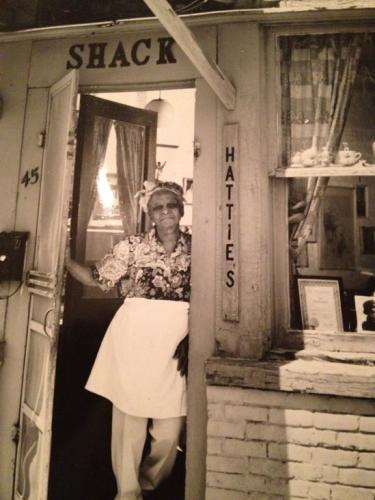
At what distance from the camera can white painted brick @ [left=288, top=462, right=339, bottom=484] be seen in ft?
7.58

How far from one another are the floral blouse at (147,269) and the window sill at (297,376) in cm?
86

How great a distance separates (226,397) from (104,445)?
7.62ft

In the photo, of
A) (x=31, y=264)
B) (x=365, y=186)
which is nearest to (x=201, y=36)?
(x=365, y=186)

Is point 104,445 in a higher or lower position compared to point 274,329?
lower

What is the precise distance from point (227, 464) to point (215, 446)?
0.14 m

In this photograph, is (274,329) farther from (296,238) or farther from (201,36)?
(201,36)

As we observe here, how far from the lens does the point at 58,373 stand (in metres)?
4.13

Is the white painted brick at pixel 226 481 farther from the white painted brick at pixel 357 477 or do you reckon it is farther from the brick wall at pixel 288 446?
the white painted brick at pixel 357 477

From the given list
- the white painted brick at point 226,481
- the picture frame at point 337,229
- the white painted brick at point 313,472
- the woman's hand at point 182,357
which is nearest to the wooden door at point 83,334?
the woman's hand at point 182,357

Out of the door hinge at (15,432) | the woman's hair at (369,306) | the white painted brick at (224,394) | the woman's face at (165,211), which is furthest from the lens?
the woman's face at (165,211)

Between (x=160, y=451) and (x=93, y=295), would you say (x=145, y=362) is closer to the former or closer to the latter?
(x=160, y=451)

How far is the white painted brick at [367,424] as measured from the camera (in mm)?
2311

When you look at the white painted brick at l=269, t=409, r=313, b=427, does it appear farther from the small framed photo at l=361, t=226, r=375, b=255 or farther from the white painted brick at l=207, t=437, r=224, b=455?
the small framed photo at l=361, t=226, r=375, b=255

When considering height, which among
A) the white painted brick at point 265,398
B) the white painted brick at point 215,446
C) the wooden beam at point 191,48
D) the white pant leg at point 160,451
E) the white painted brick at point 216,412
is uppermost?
the wooden beam at point 191,48
